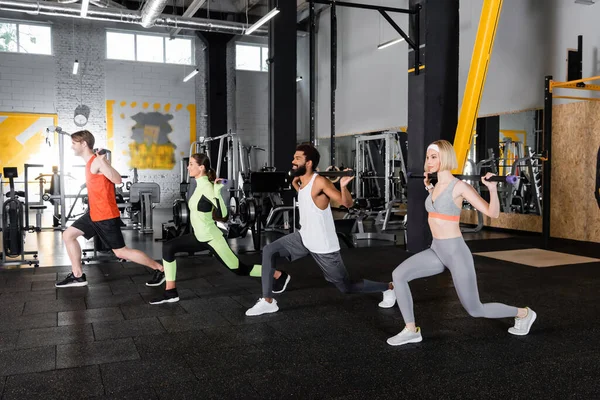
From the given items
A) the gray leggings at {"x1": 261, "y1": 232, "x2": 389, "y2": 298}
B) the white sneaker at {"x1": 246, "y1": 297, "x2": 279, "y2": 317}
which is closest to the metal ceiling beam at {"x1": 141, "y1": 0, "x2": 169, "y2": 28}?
the gray leggings at {"x1": 261, "y1": 232, "x2": 389, "y2": 298}

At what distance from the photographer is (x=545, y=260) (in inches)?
247

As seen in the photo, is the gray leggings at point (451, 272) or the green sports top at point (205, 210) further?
the green sports top at point (205, 210)

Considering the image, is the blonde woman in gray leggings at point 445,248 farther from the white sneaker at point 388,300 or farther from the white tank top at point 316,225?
the white sneaker at point 388,300

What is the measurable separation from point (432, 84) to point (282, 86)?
4.30 meters

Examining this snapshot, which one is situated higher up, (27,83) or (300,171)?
(27,83)

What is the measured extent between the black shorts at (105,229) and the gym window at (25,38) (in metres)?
11.3

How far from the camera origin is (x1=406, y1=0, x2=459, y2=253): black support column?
20.5 ft

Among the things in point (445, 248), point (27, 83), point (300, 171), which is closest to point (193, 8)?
point (27, 83)

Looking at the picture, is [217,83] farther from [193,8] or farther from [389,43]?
[389,43]

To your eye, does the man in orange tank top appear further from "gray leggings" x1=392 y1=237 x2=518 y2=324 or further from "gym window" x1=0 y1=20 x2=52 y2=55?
"gym window" x1=0 y1=20 x2=52 y2=55

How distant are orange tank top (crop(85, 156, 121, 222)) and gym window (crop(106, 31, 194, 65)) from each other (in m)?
11.5

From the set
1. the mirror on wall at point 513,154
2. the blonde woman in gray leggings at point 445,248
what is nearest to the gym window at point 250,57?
the mirror on wall at point 513,154

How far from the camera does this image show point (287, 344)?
3209mm

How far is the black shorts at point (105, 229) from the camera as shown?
179 inches
